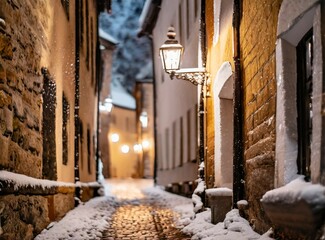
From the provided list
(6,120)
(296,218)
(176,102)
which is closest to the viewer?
(296,218)

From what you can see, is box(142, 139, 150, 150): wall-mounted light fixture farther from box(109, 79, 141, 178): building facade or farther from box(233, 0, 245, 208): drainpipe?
box(233, 0, 245, 208): drainpipe

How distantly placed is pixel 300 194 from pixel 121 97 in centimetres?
4947

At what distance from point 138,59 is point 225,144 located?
1901 inches

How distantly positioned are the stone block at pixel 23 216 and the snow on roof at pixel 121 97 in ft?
141

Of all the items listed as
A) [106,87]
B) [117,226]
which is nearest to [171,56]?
[117,226]

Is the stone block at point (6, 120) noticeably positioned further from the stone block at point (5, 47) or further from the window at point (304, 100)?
the window at point (304, 100)

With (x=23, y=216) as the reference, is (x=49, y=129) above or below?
above

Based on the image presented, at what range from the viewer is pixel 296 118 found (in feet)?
16.3

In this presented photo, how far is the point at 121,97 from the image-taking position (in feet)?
173

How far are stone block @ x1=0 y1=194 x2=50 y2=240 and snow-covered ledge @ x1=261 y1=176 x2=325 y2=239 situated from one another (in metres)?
2.58

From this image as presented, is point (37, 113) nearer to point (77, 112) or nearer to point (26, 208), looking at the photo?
point (26, 208)

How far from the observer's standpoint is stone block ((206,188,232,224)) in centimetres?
795

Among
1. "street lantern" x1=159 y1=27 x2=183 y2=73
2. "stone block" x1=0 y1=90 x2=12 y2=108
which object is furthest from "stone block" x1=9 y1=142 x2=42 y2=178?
"street lantern" x1=159 y1=27 x2=183 y2=73

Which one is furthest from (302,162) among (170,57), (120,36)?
(120,36)
